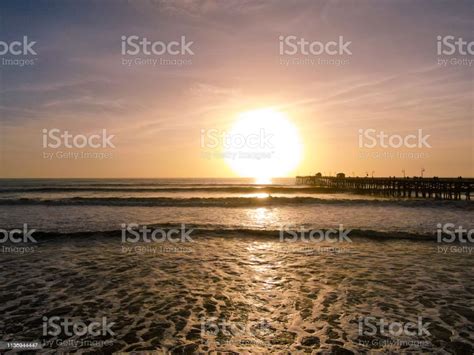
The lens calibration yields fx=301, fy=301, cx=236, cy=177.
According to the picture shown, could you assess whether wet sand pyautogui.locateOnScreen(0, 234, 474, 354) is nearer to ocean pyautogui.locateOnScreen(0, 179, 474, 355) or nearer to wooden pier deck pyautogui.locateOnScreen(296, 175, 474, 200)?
ocean pyautogui.locateOnScreen(0, 179, 474, 355)

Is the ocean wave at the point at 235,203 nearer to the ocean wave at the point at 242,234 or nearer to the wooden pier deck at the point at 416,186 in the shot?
the wooden pier deck at the point at 416,186

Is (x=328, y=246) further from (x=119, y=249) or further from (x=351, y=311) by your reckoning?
(x=119, y=249)

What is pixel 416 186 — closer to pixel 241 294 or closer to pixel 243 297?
pixel 241 294

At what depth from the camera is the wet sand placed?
5531 millimetres

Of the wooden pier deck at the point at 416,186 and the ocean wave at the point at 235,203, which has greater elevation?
the wooden pier deck at the point at 416,186

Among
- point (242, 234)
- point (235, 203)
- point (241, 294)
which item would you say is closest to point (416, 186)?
point (235, 203)

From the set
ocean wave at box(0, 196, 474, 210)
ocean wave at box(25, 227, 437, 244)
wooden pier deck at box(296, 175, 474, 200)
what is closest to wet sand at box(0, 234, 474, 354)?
ocean wave at box(25, 227, 437, 244)

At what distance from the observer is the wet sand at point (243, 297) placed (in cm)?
553

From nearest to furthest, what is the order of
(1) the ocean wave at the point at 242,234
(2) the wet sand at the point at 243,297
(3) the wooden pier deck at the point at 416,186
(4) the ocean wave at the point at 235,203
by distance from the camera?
1. (2) the wet sand at the point at 243,297
2. (1) the ocean wave at the point at 242,234
3. (4) the ocean wave at the point at 235,203
4. (3) the wooden pier deck at the point at 416,186

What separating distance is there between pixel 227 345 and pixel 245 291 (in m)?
2.76

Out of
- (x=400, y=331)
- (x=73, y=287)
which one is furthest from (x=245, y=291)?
(x=73, y=287)

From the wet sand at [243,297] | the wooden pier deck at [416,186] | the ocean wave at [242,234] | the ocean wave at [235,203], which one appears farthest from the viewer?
the wooden pier deck at [416,186]

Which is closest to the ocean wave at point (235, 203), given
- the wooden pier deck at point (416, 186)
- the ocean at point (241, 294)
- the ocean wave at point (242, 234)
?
the wooden pier deck at point (416, 186)

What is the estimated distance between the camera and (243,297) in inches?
301
